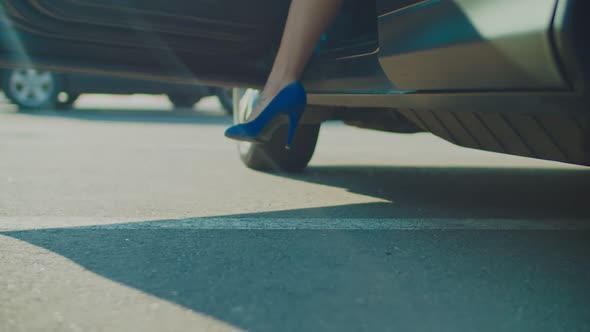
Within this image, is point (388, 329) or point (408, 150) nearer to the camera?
point (388, 329)

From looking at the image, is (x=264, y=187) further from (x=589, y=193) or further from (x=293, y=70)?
(x=589, y=193)

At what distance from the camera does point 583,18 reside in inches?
48.3

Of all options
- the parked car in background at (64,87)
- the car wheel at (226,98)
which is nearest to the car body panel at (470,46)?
the parked car in background at (64,87)

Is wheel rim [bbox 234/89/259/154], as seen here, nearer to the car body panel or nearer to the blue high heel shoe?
the blue high heel shoe

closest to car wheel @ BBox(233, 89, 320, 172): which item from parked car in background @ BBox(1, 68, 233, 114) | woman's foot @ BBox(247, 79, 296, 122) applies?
woman's foot @ BBox(247, 79, 296, 122)

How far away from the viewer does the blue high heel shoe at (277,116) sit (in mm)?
2178

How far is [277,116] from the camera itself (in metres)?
2.22

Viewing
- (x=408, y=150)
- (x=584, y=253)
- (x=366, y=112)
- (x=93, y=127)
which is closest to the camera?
(x=584, y=253)

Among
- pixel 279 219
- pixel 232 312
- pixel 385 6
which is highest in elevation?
pixel 385 6

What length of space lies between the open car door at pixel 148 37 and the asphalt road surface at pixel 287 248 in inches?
20.3

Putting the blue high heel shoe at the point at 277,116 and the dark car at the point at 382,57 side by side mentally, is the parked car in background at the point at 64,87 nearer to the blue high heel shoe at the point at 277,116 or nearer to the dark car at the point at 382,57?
the dark car at the point at 382,57

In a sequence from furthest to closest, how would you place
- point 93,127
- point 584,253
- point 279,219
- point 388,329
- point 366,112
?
point 93,127
point 366,112
point 279,219
point 584,253
point 388,329

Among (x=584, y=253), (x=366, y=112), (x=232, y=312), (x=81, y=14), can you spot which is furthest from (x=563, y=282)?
(x=81, y=14)

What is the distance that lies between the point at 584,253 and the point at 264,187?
1476mm
